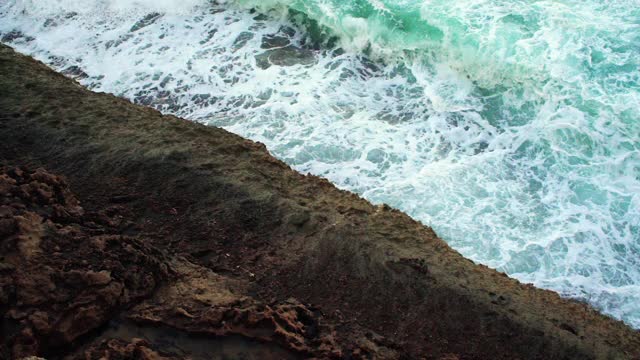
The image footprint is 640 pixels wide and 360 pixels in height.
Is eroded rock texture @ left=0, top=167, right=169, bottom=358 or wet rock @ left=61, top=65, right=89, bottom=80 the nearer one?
eroded rock texture @ left=0, top=167, right=169, bottom=358

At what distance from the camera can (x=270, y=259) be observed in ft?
17.8

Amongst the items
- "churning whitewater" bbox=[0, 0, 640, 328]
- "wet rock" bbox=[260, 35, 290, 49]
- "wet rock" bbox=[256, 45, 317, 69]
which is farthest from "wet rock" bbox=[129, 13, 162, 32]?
"wet rock" bbox=[256, 45, 317, 69]

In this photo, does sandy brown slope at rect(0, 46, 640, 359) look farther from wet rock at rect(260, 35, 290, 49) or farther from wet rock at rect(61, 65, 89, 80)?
wet rock at rect(260, 35, 290, 49)

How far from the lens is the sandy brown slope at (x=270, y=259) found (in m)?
4.62

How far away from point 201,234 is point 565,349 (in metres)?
3.33

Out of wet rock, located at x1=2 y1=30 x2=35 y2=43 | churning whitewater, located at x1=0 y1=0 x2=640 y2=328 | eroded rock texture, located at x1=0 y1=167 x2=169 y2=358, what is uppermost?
eroded rock texture, located at x1=0 y1=167 x2=169 y2=358

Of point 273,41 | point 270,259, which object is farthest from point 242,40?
point 270,259

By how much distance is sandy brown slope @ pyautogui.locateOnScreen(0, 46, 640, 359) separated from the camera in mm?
4617

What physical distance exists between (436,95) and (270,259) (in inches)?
223

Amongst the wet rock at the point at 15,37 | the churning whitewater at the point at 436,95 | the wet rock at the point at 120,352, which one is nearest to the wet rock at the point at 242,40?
the churning whitewater at the point at 436,95

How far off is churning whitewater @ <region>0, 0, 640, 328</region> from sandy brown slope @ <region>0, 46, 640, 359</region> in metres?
2.09

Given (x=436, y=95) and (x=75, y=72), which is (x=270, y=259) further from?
(x=75, y=72)

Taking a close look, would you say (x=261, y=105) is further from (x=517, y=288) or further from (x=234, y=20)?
(x=517, y=288)

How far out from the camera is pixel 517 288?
18.4 feet
